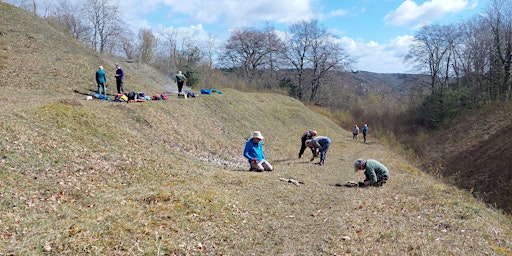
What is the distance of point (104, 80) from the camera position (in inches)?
807

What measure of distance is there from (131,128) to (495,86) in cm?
4410

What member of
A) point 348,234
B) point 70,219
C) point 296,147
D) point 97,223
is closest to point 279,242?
point 348,234

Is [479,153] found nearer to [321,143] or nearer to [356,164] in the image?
[321,143]

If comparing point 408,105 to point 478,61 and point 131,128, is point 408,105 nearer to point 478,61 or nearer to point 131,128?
point 478,61

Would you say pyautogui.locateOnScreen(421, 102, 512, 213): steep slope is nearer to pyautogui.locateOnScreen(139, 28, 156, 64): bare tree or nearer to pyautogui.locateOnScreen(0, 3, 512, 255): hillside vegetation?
pyautogui.locateOnScreen(0, 3, 512, 255): hillside vegetation

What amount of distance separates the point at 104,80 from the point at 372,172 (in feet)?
54.1

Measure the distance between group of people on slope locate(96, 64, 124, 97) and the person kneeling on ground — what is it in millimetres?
15852

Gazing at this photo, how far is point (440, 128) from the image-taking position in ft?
143

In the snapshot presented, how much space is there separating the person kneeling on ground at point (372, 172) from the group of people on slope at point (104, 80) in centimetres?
1585

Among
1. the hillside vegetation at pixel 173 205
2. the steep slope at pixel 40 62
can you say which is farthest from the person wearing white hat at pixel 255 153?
the steep slope at pixel 40 62

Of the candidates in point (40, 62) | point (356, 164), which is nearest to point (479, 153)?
point (356, 164)

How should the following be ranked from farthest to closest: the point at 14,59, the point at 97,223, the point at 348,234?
the point at 14,59, the point at 348,234, the point at 97,223

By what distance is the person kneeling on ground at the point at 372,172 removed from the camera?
11242 mm

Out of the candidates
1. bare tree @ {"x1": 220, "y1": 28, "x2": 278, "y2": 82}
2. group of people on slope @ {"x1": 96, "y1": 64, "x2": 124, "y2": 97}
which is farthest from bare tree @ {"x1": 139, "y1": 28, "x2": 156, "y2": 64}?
group of people on slope @ {"x1": 96, "y1": 64, "x2": 124, "y2": 97}
